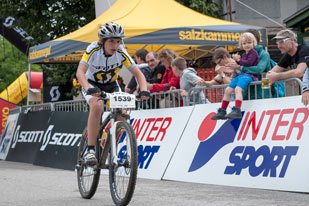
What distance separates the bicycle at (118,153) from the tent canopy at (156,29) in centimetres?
686

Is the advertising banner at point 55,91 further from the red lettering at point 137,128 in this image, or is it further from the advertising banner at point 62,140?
the red lettering at point 137,128

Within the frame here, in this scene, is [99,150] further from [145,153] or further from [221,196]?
[145,153]

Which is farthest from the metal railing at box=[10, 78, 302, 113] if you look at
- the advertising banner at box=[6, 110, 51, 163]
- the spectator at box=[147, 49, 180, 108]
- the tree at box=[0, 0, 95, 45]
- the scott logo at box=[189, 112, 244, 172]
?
the tree at box=[0, 0, 95, 45]

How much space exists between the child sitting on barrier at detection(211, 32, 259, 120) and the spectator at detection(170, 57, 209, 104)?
1130 millimetres

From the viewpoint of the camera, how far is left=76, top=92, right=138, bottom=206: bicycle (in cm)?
645

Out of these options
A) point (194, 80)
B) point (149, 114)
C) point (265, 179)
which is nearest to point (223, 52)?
point (194, 80)

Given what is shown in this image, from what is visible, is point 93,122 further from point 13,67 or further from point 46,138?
point 13,67

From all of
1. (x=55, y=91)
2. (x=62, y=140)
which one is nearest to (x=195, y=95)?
(x=62, y=140)

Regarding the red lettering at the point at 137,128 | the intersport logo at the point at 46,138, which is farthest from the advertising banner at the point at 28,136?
the red lettering at the point at 137,128

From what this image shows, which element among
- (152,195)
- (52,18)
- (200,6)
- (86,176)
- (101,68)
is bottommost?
(152,195)

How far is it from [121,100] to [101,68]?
88 cm

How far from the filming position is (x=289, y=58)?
352 inches

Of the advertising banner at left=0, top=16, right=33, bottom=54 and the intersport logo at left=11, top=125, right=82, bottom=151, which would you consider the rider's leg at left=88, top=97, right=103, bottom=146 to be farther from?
the advertising banner at left=0, top=16, right=33, bottom=54

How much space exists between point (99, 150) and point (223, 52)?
153 inches
